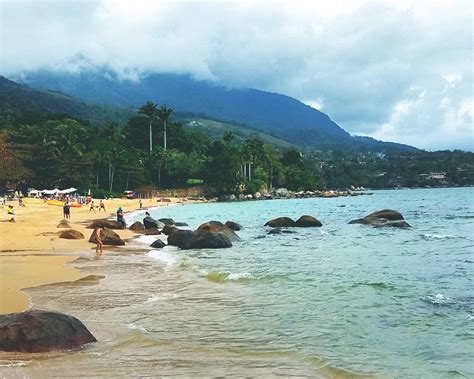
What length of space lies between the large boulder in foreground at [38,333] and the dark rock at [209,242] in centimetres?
1450

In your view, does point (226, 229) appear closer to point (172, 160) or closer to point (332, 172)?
point (172, 160)

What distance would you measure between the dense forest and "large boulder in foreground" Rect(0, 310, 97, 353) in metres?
63.0

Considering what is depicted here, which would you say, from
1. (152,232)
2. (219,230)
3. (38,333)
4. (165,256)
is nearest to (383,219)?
(219,230)

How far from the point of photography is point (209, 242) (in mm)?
22438

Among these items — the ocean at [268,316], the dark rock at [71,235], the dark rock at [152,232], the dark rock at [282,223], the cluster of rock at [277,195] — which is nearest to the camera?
the ocean at [268,316]

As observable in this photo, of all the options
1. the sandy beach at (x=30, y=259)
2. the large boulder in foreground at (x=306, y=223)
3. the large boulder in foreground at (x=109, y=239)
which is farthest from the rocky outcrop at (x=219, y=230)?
the large boulder in foreground at (x=306, y=223)

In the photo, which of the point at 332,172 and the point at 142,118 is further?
the point at 332,172

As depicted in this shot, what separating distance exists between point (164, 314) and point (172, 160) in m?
97.0

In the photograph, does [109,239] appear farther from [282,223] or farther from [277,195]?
[277,195]

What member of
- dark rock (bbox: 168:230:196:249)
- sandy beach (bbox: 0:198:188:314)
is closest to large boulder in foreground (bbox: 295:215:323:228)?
sandy beach (bbox: 0:198:188:314)

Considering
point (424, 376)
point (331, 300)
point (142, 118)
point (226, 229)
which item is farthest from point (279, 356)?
point (142, 118)

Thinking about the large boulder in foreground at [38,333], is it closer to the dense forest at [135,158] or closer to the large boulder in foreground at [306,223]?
the large boulder in foreground at [306,223]

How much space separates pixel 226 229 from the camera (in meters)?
26.4

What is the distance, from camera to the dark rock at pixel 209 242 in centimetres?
2230
